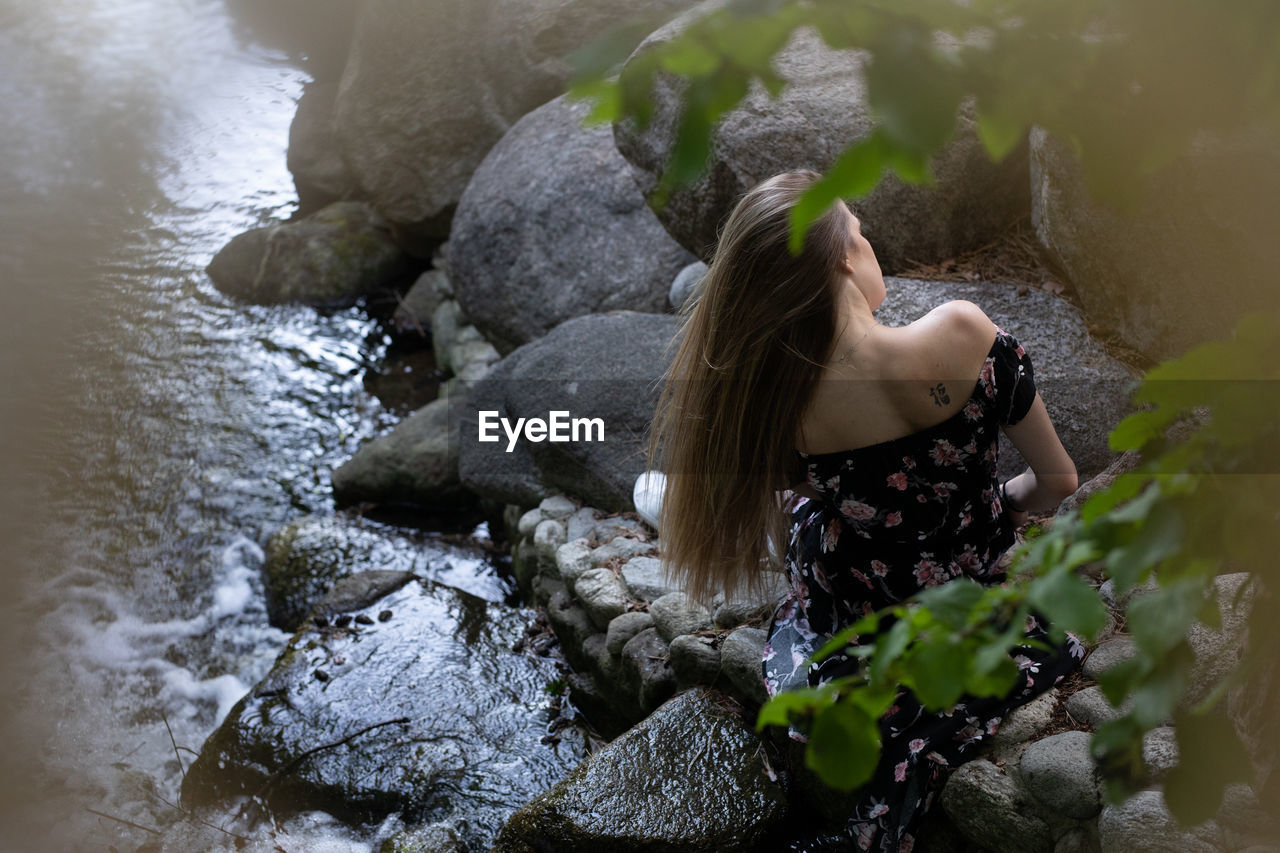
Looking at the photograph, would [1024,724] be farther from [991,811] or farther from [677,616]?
[677,616]

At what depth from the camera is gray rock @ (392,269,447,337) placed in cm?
614

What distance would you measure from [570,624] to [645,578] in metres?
0.37

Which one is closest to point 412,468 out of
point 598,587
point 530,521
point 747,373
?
point 530,521

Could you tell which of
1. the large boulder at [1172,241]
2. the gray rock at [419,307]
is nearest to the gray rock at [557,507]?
the large boulder at [1172,241]

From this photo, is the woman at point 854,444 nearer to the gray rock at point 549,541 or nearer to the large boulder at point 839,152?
the large boulder at point 839,152

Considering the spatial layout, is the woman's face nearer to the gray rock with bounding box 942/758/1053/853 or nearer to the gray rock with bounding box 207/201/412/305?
the gray rock with bounding box 942/758/1053/853

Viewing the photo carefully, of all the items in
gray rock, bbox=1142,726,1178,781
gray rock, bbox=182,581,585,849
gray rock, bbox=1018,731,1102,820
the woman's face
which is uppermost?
the woman's face

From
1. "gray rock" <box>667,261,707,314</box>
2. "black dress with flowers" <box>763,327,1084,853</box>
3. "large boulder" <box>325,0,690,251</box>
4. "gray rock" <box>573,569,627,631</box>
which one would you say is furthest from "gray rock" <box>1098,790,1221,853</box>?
"large boulder" <box>325,0,690,251</box>

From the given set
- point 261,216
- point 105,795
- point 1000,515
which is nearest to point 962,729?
point 1000,515

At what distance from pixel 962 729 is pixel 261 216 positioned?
6.34 meters

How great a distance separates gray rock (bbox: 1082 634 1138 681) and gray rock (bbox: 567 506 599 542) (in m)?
1.88

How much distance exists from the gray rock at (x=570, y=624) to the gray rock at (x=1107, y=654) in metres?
1.65

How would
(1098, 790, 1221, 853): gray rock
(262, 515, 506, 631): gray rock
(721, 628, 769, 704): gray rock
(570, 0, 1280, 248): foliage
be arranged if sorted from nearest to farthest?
(570, 0, 1280, 248): foliage, (1098, 790, 1221, 853): gray rock, (721, 628, 769, 704): gray rock, (262, 515, 506, 631): gray rock

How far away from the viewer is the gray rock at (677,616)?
2707mm
